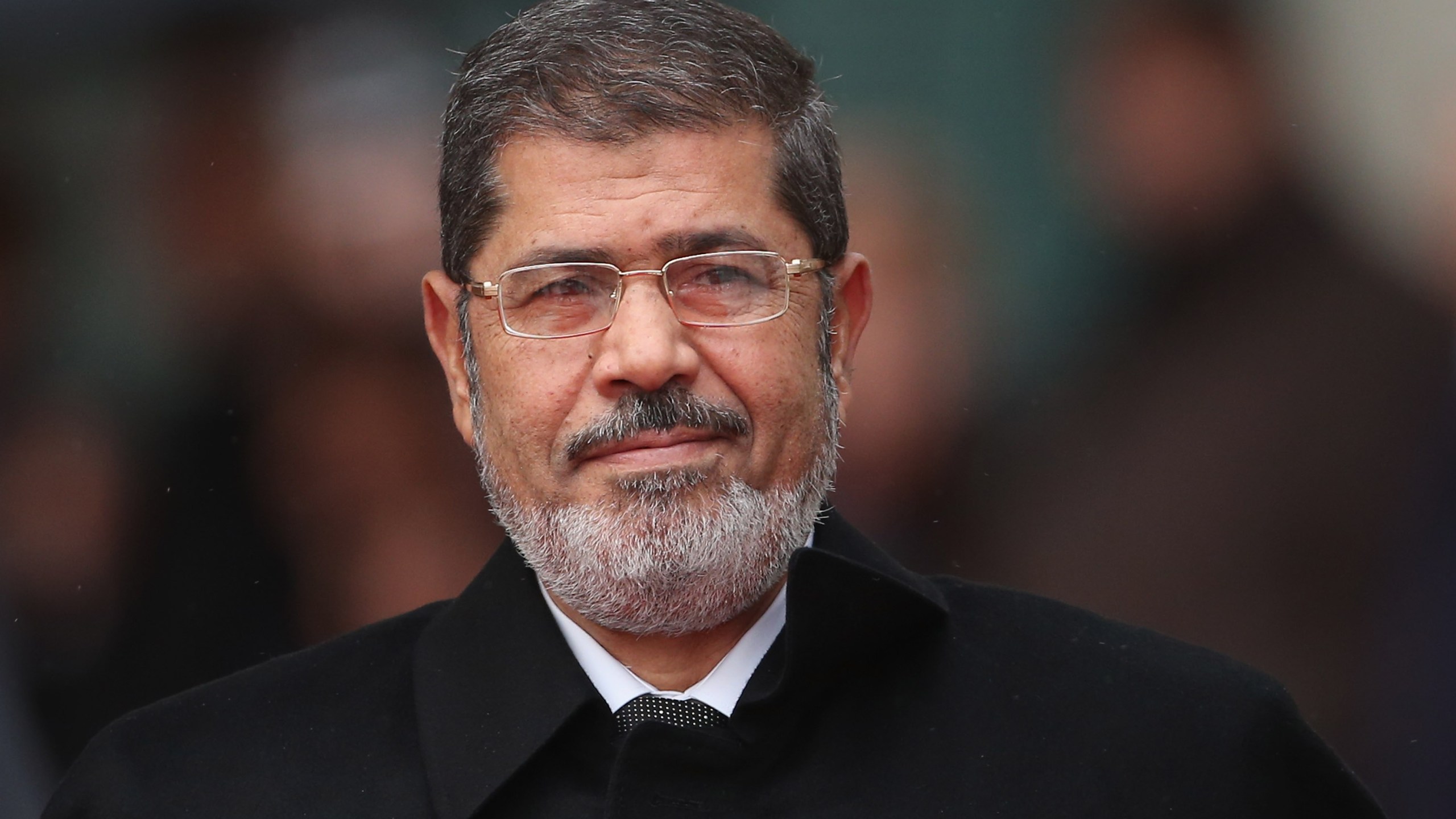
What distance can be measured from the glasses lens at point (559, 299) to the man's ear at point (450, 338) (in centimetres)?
23

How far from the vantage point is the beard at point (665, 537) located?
117 inches

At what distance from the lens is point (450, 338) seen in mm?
3404

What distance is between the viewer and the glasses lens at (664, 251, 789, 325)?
3039mm

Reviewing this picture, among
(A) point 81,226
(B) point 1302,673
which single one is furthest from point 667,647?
(A) point 81,226

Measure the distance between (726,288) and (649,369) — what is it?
0.24 m

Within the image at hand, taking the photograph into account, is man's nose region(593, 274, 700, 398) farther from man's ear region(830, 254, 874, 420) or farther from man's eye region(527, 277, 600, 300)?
man's ear region(830, 254, 874, 420)

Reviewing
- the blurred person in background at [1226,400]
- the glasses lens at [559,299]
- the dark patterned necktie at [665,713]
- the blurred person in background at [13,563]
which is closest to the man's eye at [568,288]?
the glasses lens at [559,299]

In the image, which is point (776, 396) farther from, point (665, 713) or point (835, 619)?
point (665, 713)

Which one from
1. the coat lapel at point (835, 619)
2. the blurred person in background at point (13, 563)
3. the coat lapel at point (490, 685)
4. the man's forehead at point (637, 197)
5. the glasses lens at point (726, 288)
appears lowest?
the blurred person in background at point (13, 563)

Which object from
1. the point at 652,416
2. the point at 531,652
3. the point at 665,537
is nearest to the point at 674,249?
the point at 652,416

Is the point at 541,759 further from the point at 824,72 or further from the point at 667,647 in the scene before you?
the point at 824,72

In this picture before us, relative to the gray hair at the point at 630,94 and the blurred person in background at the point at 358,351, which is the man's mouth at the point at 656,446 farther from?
the blurred person in background at the point at 358,351

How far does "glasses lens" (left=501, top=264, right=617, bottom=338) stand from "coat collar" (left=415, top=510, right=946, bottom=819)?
465 mm

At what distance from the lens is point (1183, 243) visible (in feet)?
15.2
